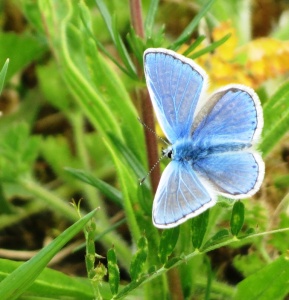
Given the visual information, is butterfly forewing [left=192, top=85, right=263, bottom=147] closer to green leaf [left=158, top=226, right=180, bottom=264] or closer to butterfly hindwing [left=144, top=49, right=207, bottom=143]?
butterfly hindwing [left=144, top=49, right=207, bottom=143]

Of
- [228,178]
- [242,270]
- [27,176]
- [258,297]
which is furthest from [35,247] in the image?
[228,178]

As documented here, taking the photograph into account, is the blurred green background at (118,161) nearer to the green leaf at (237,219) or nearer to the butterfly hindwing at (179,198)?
the green leaf at (237,219)

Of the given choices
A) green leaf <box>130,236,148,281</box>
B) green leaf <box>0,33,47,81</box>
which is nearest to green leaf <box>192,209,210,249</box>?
green leaf <box>130,236,148,281</box>

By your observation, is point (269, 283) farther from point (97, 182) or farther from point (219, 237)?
point (97, 182)

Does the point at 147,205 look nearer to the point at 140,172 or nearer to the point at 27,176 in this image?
the point at 140,172

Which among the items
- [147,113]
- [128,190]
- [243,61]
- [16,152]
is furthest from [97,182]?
[243,61]

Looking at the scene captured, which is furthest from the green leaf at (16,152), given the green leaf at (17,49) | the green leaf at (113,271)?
the green leaf at (113,271)
